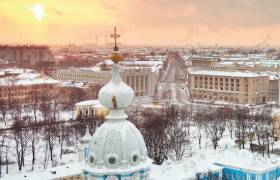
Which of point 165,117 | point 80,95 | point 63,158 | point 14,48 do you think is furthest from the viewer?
point 14,48

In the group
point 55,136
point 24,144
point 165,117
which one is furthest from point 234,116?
point 24,144

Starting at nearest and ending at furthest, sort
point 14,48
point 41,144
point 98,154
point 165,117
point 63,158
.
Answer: point 98,154, point 63,158, point 41,144, point 165,117, point 14,48

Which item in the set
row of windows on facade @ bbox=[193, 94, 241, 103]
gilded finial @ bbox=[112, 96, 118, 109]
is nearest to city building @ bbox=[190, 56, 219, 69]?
row of windows on facade @ bbox=[193, 94, 241, 103]

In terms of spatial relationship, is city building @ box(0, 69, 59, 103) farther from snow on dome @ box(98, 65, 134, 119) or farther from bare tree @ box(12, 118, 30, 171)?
snow on dome @ box(98, 65, 134, 119)

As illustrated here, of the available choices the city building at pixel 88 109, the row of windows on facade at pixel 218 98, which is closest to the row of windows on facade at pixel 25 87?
the city building at pixel 88 109

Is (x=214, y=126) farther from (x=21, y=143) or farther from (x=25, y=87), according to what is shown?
(x=25, y=87)

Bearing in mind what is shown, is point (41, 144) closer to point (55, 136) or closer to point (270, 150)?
point (55, 136)

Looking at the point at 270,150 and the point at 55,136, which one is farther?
the point at 55,136

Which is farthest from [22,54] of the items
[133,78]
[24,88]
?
[24,88]
